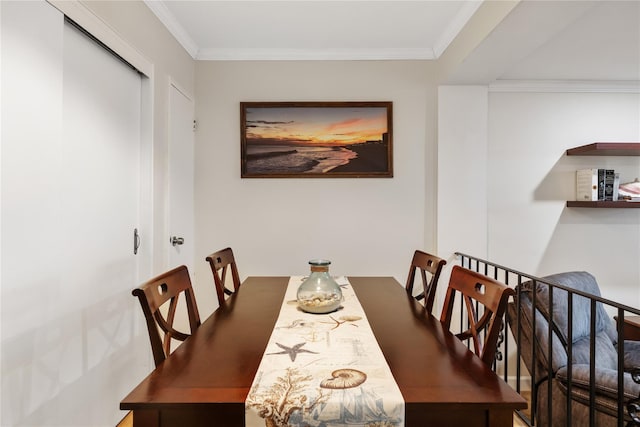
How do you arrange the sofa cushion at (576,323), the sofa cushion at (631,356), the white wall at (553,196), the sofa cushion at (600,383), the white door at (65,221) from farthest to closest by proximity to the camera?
the white wall at (553,196), the sofa cushion at (631,356), the sofa cushion at (576,323), the sofa cushion at (600,383), the white door at (65,221)

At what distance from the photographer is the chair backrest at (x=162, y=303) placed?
114cm

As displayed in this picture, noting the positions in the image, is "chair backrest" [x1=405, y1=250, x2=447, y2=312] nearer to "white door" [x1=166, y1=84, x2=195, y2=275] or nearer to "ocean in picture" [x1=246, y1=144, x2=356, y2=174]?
"ocean in picture" [x1=246, y1=144, x2=356, y2=174]

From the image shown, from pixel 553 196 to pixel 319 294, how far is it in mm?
2563

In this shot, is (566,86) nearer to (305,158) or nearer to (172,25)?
(305,158)

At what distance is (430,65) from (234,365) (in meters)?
2.78

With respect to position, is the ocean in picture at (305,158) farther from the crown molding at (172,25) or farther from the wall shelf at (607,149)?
the wall shelf at (607,149)

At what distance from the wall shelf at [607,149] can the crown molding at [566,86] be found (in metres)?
0.52

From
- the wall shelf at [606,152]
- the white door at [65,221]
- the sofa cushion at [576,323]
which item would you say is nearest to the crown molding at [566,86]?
the wall shelf at [606,152]

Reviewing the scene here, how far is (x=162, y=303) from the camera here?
1.24 m

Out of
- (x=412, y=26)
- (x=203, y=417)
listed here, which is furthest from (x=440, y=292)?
(x=203, y=417)

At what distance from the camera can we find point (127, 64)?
2.01 metres

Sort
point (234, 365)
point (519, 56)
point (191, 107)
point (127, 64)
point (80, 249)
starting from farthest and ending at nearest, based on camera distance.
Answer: point (191, 107)
point (519, 56)
point (127, 64)
point (80, 249)
point (234, 365)

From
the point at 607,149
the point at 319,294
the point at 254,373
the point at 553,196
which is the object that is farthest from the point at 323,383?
the point at 607,149

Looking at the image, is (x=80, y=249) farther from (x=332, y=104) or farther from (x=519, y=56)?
(x=519, y=56)
